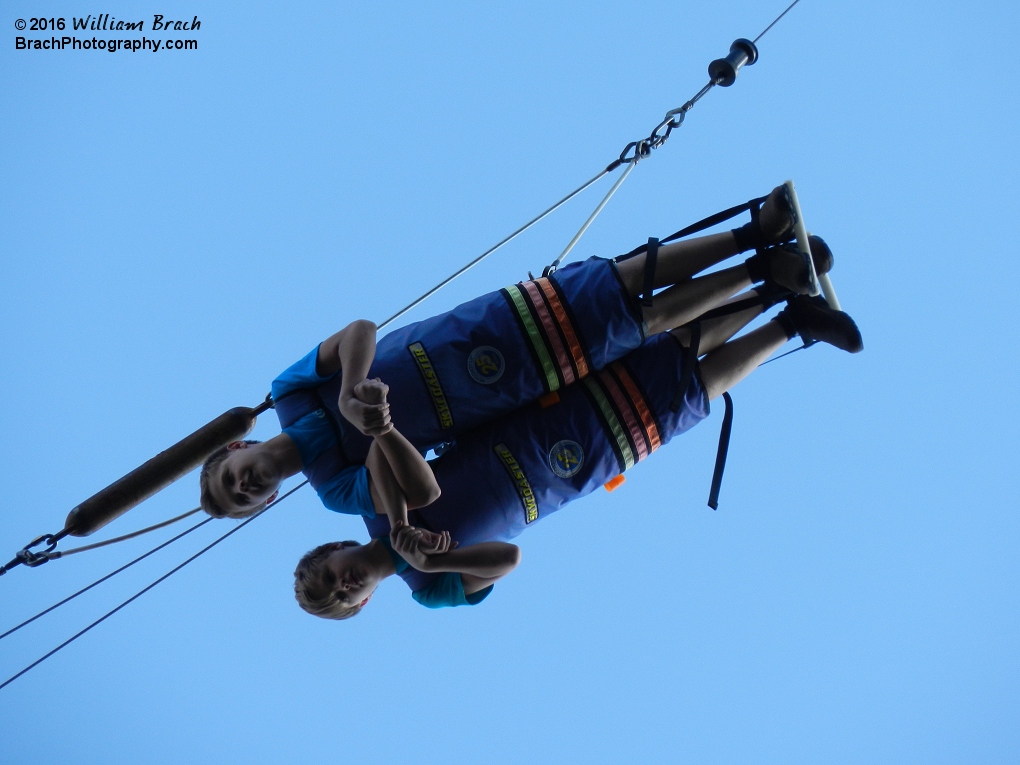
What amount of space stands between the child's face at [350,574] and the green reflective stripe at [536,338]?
760mm

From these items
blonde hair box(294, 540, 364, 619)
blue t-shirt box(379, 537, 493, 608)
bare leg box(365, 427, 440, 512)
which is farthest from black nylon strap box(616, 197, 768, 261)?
blonde hair box(294, 540, 364, 619)

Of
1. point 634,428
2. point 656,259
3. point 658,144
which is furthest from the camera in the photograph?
point 658,144

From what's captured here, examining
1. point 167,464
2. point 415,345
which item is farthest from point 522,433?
point 167,464

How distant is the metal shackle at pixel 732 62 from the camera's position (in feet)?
9.75

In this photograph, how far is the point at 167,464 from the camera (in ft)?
8.06

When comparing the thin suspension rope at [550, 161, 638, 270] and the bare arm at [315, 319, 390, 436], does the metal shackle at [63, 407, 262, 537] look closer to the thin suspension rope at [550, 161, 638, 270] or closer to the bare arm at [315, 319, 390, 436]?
the bare arm at [315, 319, 390, 436]

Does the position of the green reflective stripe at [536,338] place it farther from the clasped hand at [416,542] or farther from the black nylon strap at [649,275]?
the clasped hand at [416,542]

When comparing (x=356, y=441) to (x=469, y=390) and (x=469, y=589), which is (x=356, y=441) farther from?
(x=469, y=589)

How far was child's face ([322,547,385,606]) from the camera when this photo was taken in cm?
243

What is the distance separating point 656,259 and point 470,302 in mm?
582

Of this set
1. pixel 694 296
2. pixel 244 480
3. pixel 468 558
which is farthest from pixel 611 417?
pixel 244 480

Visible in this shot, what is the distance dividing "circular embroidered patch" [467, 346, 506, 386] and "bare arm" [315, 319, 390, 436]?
1.06 feet

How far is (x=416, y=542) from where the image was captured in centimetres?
216

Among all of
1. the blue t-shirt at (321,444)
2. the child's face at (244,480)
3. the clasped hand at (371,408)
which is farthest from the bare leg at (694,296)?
the child's face at (244,480)
